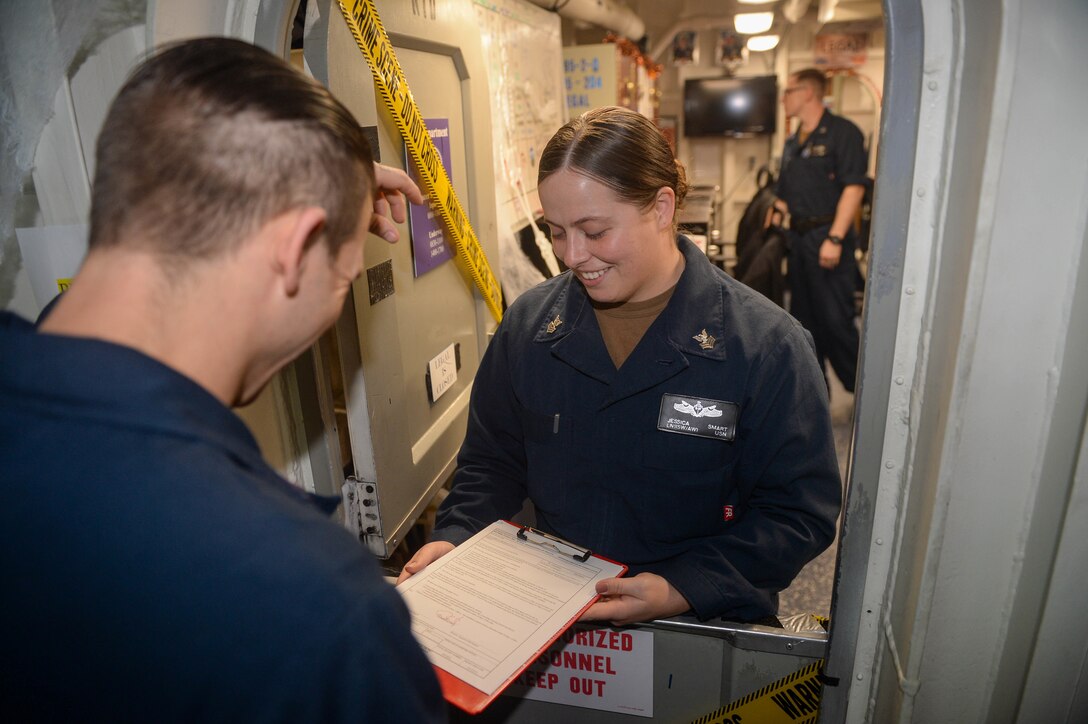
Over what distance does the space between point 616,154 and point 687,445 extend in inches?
25.9

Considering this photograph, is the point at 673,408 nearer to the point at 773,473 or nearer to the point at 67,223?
the point at 773,473

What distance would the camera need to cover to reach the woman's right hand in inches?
54.9

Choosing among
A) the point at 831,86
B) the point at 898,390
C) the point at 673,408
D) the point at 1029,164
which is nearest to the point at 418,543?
the point at 673,408

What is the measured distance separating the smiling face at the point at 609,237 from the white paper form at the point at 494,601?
0.61 metres

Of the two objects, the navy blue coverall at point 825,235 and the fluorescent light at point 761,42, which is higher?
the fluorescent light at point 761,42

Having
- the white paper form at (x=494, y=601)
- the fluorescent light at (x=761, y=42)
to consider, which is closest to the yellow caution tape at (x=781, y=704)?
the white paper form at (x=494, y=601)

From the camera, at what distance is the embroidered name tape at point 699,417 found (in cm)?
144

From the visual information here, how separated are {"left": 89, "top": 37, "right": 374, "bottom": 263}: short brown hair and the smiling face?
86cm

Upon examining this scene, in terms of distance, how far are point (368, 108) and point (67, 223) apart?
2.13ft

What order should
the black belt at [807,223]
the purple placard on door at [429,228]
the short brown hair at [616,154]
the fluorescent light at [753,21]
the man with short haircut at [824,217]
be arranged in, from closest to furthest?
the short brown hair at [616,154] → the purple placard on door at [429,228] → the man with short haircut at [824,217] → the black belt at [807,223] → the fluorescent light at [753,21]

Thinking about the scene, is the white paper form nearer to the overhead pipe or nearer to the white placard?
the white placard

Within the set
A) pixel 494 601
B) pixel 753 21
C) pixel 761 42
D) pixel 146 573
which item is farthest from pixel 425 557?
pixel 761 42

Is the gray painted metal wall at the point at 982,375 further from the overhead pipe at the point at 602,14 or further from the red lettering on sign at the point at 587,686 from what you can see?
the overhead pipe at the point at 602,14

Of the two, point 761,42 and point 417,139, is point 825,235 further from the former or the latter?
point 761,42
